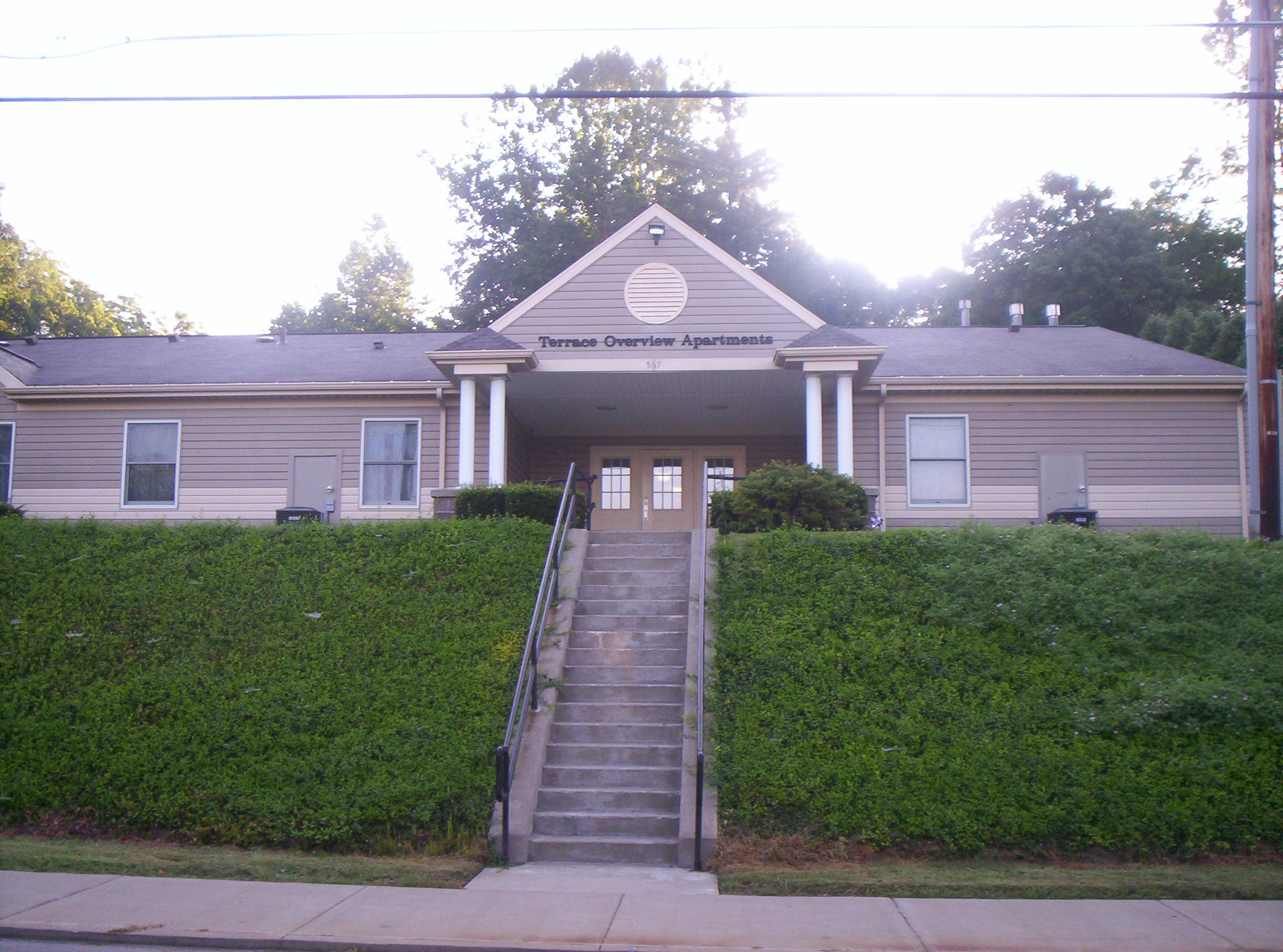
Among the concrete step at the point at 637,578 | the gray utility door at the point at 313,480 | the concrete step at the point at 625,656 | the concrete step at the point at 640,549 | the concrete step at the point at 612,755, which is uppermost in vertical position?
the gray utility door at the point at 313,480

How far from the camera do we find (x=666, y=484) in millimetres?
19641

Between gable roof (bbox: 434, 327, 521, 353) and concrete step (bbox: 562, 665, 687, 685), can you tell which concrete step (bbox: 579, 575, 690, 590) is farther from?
gable roof (bbox: 434, 327, 521, 353)

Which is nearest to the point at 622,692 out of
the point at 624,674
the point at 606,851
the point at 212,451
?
the point at 624,674

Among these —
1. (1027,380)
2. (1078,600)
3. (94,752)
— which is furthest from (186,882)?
(1027,380)

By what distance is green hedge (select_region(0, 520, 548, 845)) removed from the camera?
28.1 ft

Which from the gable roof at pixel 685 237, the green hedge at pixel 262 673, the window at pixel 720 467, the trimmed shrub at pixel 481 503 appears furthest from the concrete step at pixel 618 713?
the window at pixel 720 467

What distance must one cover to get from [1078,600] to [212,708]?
318 inches

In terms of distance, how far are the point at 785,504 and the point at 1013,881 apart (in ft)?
19.1

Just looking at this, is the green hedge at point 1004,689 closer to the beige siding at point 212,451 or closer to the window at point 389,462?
the window at point 389,462

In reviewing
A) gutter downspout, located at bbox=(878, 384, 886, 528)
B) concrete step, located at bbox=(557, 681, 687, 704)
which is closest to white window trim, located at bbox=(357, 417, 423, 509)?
gutter downspout, located at bbox=(878, 384, 886, 528)

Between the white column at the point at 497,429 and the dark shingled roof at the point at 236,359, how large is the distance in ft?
6.31

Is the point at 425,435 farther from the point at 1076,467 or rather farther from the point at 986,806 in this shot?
the point at 986,806

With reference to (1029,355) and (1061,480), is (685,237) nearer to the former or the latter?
(1029,355)

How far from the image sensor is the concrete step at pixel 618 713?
379 inches
